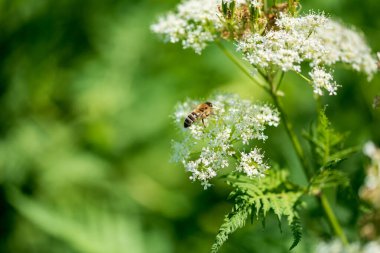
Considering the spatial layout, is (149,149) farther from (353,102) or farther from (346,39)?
(346,39)

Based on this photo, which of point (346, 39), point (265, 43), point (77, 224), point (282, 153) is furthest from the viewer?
point (77, 224)

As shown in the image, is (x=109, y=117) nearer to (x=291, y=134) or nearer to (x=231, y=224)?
(x=291, y=134)

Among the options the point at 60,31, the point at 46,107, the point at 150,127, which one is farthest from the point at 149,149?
the point at 60,31

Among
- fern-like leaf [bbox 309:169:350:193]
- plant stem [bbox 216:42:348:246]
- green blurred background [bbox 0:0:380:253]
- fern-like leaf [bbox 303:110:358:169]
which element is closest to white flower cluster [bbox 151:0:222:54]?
plant stem [bbox 216:42:348:246]

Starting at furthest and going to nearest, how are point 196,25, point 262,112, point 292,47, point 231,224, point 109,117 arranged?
point 109,117 < point 196,25 < point 262,112 < point 292,47 < point 231,224

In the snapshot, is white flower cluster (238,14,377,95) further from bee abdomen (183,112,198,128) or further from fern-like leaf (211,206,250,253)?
fern-like leaf (211,206,250,253)

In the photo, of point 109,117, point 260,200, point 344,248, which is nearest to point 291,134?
point 260,200
